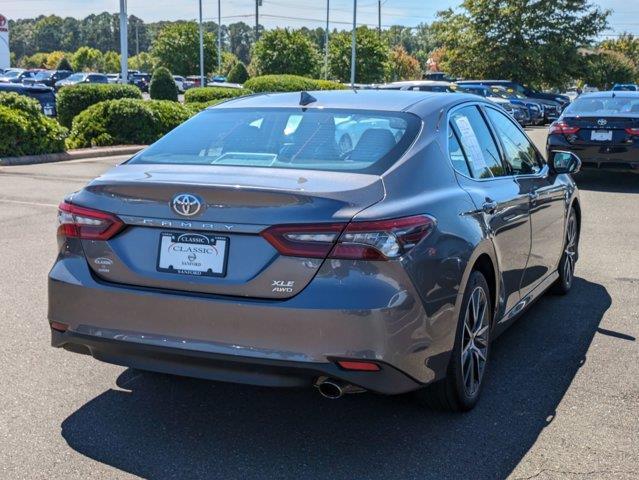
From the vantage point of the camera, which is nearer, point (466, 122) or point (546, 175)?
point (466, 122)

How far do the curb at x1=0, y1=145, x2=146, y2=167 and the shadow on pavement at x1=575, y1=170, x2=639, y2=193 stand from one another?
9.33 m

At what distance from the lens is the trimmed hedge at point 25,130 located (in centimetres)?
1543

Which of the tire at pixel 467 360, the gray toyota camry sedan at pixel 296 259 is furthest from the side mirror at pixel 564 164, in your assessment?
the tire at pixel 467 360

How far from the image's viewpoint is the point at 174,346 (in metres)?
3.69

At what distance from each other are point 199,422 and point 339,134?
64.1 inches

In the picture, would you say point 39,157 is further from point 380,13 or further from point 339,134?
point 380,13

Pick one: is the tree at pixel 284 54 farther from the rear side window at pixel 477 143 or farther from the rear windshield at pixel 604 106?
the rear side window at pixel 477 143

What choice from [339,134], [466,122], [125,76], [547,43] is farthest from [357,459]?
[547,43]

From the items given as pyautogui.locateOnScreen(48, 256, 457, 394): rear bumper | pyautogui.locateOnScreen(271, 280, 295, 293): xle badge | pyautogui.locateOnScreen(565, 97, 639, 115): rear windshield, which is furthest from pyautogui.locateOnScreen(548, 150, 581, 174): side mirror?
pyautogui.locateOnScreen(565, 97, 639, 115): rear windshield

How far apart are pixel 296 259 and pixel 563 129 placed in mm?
11797

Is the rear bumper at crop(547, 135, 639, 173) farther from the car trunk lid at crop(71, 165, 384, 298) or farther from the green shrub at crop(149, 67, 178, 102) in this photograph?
the green shrub at crop(149, 67, 178, 102)

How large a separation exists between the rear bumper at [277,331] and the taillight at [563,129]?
1111cm

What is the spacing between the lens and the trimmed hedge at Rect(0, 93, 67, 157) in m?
15.4

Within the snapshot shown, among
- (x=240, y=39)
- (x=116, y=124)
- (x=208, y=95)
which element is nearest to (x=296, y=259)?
(x=116, y=124)
